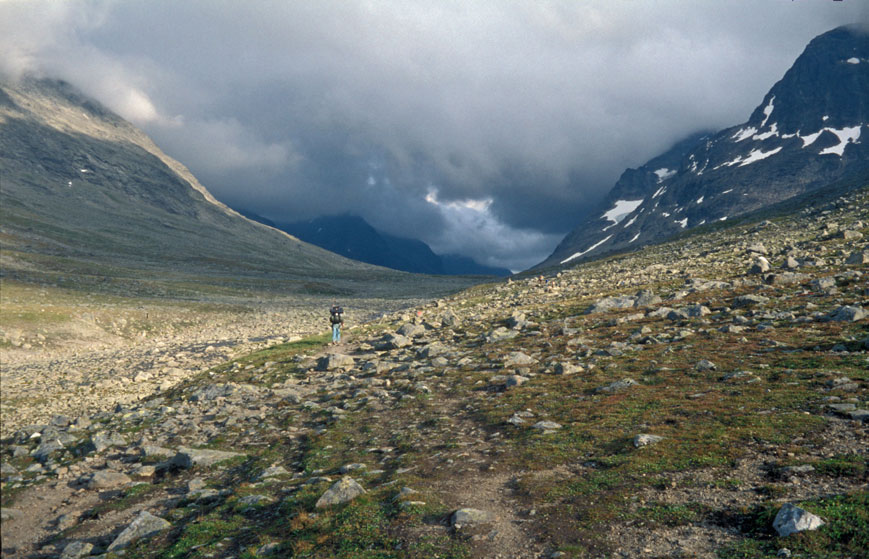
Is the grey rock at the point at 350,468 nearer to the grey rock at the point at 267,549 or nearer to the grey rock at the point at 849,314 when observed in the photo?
the grey rock at the point at 267,549

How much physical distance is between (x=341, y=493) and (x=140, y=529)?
5.63 m

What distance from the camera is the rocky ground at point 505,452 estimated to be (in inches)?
432

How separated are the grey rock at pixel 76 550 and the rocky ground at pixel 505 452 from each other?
66mm

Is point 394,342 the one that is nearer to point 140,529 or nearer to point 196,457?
point 196,457

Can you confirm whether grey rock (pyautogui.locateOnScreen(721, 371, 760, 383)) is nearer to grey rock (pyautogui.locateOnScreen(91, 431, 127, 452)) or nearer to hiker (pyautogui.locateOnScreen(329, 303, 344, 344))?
grey rock (pyautogui.locateOnScreen(91, 431, 127, 452))

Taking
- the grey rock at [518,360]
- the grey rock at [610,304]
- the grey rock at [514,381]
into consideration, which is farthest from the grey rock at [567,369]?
the grey rock at [610,304]

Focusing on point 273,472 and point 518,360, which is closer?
point 273,472

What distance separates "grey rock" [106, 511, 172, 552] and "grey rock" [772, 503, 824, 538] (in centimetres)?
1547

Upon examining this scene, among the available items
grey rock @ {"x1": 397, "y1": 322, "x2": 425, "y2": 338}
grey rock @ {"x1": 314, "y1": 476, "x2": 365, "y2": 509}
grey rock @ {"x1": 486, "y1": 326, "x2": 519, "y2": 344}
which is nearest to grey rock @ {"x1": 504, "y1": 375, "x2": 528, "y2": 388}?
grey rock @ {"x1": 486, "y1": 326, "x2": 519, "y2": 344}

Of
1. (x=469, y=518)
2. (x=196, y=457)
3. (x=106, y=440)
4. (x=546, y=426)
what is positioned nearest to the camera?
(x=469, y=518)

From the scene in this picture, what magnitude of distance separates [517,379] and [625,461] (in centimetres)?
980

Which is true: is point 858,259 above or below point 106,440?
above

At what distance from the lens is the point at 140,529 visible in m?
12.9

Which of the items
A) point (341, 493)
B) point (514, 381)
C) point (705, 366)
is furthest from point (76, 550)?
point (705, 366)
